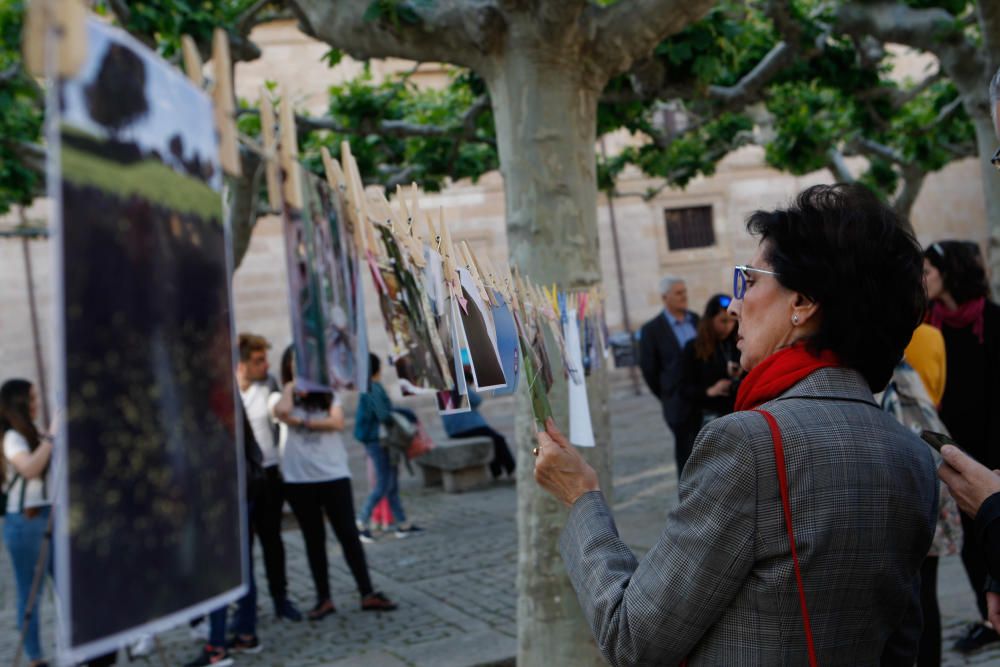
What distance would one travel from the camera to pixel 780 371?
2115mm

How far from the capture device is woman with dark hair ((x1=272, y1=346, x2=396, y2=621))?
689 cm

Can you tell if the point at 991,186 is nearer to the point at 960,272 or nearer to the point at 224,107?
the point at 960,272

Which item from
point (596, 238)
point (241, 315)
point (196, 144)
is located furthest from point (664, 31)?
point (241, 315)

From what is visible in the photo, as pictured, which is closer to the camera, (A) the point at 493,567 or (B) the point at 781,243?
(B) the point at 781,243

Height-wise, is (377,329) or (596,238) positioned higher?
(377,329)

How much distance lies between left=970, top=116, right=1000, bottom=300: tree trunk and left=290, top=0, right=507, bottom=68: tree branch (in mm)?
5959

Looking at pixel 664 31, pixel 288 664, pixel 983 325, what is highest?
pixel 664 31

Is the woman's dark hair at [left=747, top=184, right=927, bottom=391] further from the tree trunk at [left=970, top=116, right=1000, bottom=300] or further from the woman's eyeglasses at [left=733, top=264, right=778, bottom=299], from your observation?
the tree trunk at [left=970, top=116, right=1000, bottom=300]

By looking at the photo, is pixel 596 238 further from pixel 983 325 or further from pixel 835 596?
pixel 835 596

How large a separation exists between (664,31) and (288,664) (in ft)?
12.9

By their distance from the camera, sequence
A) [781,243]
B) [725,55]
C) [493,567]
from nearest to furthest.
A: [781,243], [725,55], [493,567]

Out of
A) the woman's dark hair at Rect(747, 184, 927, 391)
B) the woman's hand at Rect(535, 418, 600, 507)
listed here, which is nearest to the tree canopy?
the woman's hand at Rect(535, 418, 600, 507)

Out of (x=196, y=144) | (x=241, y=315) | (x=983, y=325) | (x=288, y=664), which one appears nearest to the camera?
(x=196, y=144)

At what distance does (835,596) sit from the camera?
1949 millimetres
